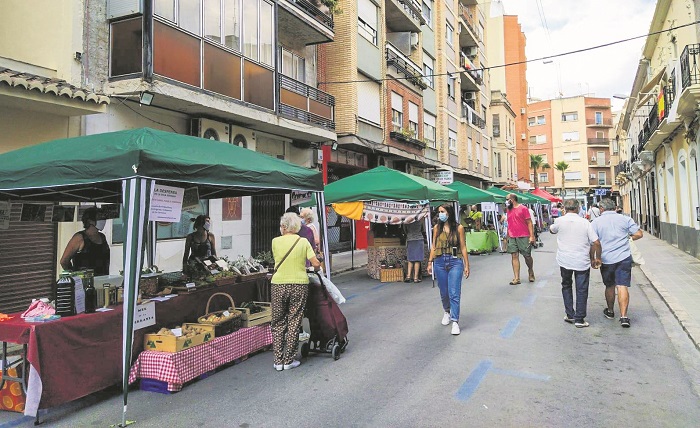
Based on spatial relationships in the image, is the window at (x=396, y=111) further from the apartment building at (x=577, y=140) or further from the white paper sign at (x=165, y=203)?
the apartment building at (x=577, y=140)

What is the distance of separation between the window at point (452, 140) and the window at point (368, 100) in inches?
406

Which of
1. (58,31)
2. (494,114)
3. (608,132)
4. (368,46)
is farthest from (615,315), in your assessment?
(608,132)

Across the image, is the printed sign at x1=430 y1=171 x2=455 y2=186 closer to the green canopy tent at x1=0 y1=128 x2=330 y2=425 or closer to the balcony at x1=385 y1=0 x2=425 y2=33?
the balcony at x1=385 y1=0 x2=425 y2=33

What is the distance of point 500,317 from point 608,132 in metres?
74.7

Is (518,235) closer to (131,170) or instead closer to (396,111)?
(131,170)

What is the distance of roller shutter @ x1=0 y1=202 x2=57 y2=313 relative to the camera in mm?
8211

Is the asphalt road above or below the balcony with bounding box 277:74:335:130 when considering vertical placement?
below

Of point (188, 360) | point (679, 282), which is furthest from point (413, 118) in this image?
point (188, 360)

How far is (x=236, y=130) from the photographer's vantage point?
43.9 feet

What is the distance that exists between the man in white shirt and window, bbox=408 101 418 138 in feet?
56.3

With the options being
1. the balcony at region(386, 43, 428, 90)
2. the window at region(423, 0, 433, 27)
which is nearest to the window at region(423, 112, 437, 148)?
the balcony at region(386, 43, 428, 90)

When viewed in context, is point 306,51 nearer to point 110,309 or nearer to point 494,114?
point 110,309

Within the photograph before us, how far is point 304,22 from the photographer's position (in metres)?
15.3

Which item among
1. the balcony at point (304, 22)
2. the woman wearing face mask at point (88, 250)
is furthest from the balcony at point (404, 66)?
the woman wearing face mask at point (88, 250)
